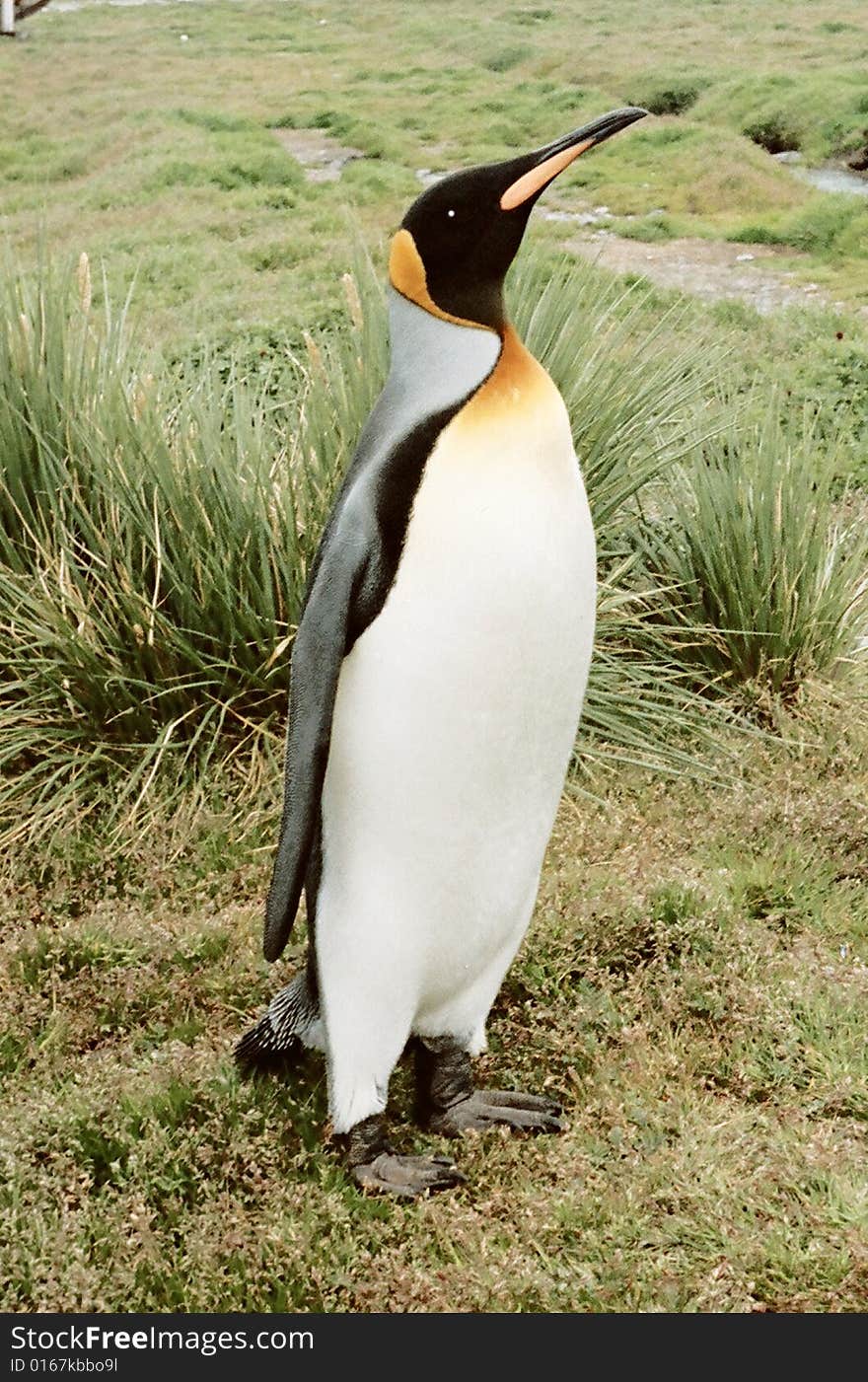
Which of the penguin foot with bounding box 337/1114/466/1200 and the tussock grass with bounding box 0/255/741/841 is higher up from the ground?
the tussock grass with bounding box 0/255/741/841

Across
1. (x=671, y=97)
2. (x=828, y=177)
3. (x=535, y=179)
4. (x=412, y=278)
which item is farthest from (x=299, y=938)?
(x=671, y=97)

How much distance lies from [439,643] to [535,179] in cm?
52

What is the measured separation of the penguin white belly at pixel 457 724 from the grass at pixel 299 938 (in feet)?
0.86

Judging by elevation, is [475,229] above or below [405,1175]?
above

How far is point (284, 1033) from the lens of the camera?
191 cm

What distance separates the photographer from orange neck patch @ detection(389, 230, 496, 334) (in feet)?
5.16

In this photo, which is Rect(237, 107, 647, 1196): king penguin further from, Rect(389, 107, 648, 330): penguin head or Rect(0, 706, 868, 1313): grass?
Rect(0, 706, 868, 1313): grass

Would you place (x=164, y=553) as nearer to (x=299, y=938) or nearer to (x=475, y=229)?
(x=299, y=938)

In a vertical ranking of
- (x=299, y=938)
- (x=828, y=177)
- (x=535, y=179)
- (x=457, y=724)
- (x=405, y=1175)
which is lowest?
(x=299, y=938)

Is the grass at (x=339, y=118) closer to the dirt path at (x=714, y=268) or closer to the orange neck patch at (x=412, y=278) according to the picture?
the dirt path at (x=714, y=268)

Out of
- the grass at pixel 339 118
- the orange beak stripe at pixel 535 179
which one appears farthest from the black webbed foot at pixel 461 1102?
the grass at pixel 339 118

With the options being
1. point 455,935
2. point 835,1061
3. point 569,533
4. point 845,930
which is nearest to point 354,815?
point 455,935

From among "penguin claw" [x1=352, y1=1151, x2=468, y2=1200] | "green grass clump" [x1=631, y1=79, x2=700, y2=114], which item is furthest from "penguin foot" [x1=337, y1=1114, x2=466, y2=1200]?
"green grass clump" [x1=631, y1=79, x2=700, y2=114]

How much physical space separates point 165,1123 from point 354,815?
1.86ft
